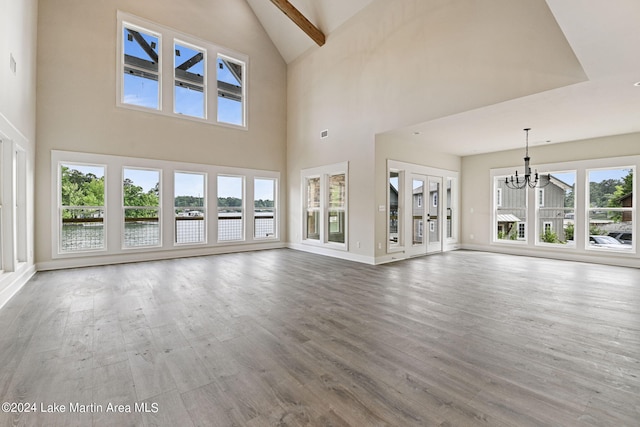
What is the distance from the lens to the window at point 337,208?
7.34 m

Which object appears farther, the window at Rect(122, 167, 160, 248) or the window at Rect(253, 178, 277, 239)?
the window at Rect(253, 178, 277, 239)

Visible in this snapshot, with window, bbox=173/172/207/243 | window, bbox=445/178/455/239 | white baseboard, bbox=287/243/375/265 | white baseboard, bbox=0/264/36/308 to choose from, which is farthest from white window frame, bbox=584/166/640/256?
white baseboard, bbox=0/264/36/308

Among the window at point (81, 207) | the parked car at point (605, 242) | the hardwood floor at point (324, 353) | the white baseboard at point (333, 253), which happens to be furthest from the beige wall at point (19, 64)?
the parked car at point (605, 242)

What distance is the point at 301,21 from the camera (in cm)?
733

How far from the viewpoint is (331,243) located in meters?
7.60

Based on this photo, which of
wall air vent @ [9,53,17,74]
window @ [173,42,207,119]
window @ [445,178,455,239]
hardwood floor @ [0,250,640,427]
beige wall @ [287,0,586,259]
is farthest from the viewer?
window @ [445,178,455,239]

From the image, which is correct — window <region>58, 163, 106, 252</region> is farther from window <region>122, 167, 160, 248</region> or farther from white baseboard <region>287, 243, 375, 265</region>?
white baseboard <region>287, 243, 375, 265</region>

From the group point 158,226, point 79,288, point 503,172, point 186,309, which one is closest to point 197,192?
point 158,226

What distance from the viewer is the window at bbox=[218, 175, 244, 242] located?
26.2ft

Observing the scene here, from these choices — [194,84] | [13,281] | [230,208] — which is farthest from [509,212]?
[13,281]

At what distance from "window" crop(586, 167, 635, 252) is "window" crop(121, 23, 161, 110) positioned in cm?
1038

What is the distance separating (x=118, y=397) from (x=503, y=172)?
30.2 feet

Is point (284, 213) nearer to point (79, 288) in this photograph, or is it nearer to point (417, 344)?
point (79, 288)

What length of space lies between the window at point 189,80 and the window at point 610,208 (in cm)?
958
